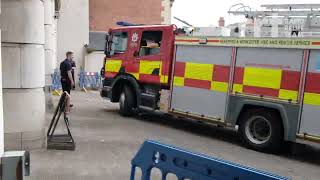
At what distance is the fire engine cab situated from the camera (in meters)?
8.29

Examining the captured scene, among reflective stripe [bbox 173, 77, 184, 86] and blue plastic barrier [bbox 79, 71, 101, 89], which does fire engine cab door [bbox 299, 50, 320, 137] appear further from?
blue plastic barrier [bbox 79, 71, 101, 89]

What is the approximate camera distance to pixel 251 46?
9.18 meters

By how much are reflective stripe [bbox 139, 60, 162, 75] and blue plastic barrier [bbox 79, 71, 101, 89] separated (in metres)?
10.8

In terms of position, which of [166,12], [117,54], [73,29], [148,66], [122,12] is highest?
[166,12]

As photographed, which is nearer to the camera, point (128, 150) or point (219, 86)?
point (128, 150)

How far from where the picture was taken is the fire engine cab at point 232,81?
326 inches

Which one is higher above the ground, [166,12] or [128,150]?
[166,12]

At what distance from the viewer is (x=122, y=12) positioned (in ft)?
89.8

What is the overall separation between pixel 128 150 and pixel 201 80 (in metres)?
2.74

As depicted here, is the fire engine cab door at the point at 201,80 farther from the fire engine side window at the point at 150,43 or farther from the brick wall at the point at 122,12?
the brick wall at the point at 122,12

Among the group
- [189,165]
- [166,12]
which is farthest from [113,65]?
[166,12]

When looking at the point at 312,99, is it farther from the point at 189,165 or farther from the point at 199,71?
the point at 189,165

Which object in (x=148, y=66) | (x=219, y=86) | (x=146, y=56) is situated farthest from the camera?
(x=146, y=56)

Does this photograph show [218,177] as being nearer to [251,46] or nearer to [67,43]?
[251,46]
